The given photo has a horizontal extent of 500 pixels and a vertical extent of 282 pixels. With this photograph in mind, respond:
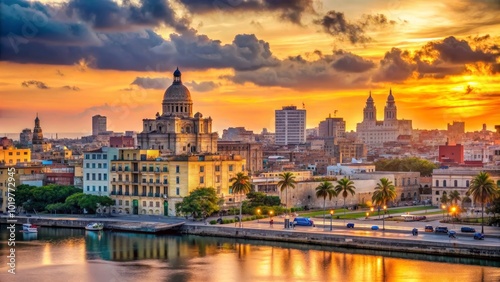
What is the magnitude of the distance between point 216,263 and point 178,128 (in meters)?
61.7

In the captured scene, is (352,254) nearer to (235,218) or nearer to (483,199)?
(483,199)

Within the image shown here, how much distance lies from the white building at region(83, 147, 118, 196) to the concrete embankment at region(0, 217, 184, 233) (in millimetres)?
9716

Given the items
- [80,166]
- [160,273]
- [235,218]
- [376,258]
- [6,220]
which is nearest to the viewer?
[160,273]

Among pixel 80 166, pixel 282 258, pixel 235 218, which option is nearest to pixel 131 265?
pixel 282 258

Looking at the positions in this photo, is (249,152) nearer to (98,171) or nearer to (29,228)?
(98,171)

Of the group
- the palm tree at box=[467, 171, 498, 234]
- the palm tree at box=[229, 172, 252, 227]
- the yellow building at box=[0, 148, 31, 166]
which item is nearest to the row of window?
the palm tree at box=[229, 172, 252, 227]

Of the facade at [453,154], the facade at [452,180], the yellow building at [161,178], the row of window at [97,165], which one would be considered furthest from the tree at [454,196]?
the facade at [453,154]

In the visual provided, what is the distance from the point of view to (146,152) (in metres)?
102

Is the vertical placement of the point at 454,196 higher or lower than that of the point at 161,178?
lower

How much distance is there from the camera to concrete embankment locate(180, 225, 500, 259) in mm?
67125

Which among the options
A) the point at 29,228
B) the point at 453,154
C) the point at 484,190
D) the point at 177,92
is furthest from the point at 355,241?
the point at 453,154

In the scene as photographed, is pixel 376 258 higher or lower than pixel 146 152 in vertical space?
lower

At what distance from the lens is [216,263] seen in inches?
2657

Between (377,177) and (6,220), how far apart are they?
45.7 meters
